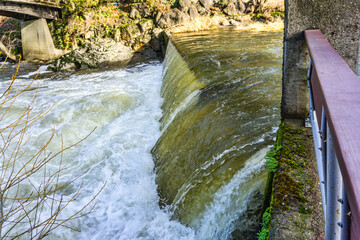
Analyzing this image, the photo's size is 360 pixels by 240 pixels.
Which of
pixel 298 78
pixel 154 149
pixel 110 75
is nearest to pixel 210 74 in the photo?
pixel 154 149

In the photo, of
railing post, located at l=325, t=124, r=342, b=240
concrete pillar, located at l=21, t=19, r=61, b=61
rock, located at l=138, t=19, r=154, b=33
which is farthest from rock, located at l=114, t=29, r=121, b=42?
railing post, located at l=325, t=124, r=342, b=240

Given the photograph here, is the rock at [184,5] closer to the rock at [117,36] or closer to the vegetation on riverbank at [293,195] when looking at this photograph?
the rock at [117,36]

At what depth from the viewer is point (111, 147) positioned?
671cm

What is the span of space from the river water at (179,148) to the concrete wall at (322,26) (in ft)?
3.77

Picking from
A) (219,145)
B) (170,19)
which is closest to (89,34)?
(170,19)

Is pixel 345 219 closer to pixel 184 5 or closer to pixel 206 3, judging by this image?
pixel 184 5

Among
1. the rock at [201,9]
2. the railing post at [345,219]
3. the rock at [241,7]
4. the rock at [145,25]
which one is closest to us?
the railing post at [345,219]

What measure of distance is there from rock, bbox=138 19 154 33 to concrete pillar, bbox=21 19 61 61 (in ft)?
17.0

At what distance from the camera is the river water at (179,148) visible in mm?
3433

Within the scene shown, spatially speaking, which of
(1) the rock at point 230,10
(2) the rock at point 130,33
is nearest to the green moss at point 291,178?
(2) the rock at point 130,33

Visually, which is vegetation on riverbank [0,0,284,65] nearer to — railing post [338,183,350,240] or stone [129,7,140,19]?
stone [129,7,140,19]

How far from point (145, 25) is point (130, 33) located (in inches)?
42.4

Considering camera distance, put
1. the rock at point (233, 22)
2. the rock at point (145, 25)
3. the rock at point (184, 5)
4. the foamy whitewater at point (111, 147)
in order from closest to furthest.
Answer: the foamy whitewater at point (111, 147) < the rock at point (145, 25) < the rock at point (184, 5) < the rock at point (233, 22)

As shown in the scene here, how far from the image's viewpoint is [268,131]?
3947 millimetres
